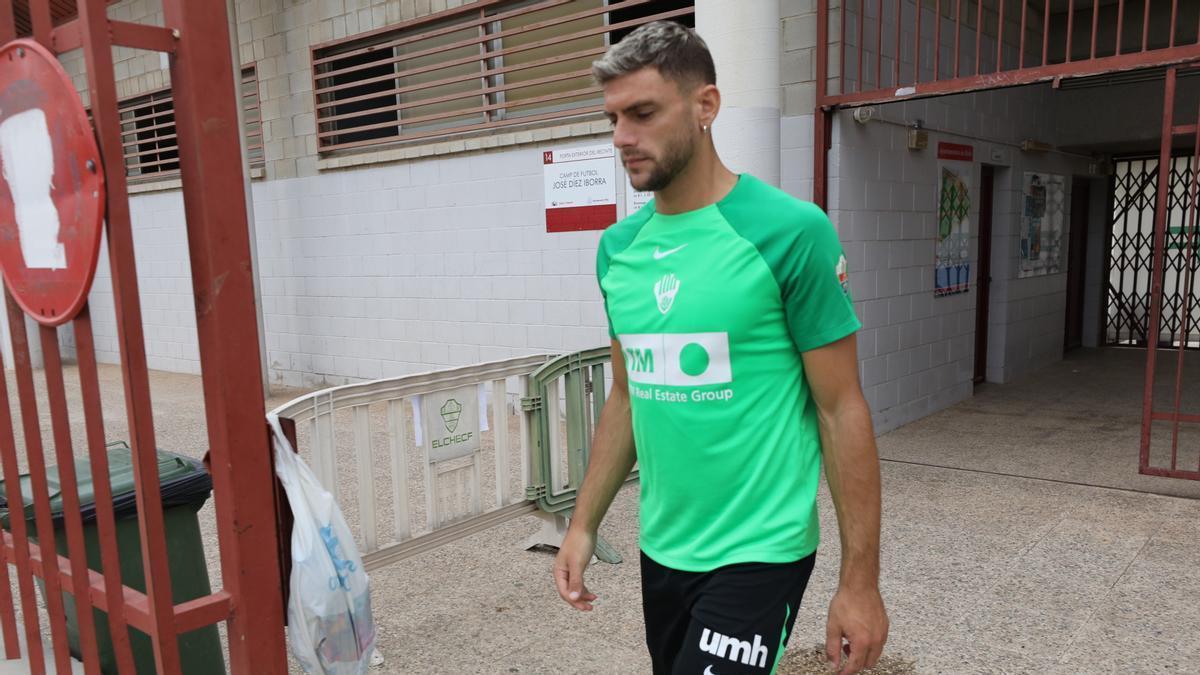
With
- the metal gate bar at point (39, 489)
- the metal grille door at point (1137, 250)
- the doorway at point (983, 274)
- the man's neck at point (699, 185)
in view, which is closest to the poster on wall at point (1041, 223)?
the doorway at point (983, 274)

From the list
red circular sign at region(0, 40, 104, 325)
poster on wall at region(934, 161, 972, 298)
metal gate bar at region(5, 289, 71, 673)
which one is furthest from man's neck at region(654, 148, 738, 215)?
poster on wall at region(934, 161, 972, 298)

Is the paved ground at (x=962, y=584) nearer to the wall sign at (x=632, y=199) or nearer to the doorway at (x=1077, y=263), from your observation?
the wall sign at (x=632, y=199)

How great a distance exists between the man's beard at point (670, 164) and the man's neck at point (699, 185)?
0.08 ft

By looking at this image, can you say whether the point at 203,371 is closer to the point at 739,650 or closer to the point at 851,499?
the point at 739,650

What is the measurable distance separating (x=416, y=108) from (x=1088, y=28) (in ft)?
25.0

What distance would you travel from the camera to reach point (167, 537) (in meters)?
2.73

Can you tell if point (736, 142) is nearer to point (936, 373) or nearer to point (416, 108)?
point (936, 373)

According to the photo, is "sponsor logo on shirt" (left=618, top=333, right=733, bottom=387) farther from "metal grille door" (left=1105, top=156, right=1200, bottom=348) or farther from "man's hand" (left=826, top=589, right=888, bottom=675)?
"metal grille door" (left=1105, top=156, right=1200, bottom=348)

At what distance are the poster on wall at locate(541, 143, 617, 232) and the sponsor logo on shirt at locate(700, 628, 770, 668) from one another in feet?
17.4

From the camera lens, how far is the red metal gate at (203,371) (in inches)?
65.2

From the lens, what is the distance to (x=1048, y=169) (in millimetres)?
9539

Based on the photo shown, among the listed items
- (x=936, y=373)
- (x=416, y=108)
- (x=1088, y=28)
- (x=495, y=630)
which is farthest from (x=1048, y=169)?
(x=495, y=630)

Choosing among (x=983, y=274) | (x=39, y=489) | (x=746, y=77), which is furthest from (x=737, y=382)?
(x=983, y=274)

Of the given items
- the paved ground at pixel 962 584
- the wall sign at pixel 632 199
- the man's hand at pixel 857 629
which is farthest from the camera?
the wall sign at pixel 632 199
